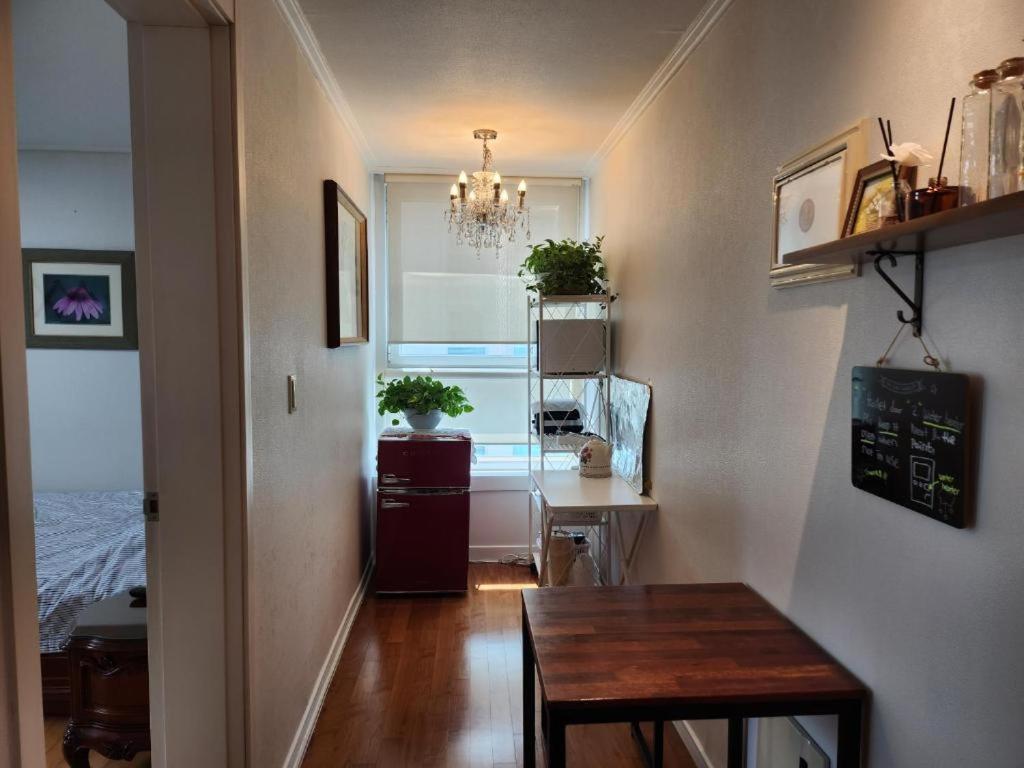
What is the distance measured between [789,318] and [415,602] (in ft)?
8.99

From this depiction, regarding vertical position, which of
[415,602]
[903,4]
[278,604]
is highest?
[903,4]

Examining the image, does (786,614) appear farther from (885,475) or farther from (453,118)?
(453,118)

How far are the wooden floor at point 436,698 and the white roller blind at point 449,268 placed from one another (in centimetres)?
173

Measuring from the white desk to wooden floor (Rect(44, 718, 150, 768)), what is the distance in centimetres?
166

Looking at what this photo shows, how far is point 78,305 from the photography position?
144 inches

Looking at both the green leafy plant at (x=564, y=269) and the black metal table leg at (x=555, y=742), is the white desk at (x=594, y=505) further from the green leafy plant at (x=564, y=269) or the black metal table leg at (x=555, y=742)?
the black metal table leg at (x=555, y=742)

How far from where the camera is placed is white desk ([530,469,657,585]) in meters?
2.61

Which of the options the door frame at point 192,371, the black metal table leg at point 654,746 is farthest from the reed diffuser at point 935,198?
the black metal table leg at point 654,746

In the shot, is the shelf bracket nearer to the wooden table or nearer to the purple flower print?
the wooden table

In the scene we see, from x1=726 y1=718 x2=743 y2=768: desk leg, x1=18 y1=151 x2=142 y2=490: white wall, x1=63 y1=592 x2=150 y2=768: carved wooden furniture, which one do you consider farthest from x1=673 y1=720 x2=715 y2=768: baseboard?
x1=18 y1=151 x2=142 y2=490: white wall

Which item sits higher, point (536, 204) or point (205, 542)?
point (536, 204)

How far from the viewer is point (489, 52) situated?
2.31m

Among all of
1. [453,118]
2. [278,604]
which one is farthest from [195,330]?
[453,118]

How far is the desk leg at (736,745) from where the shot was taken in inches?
69.2
